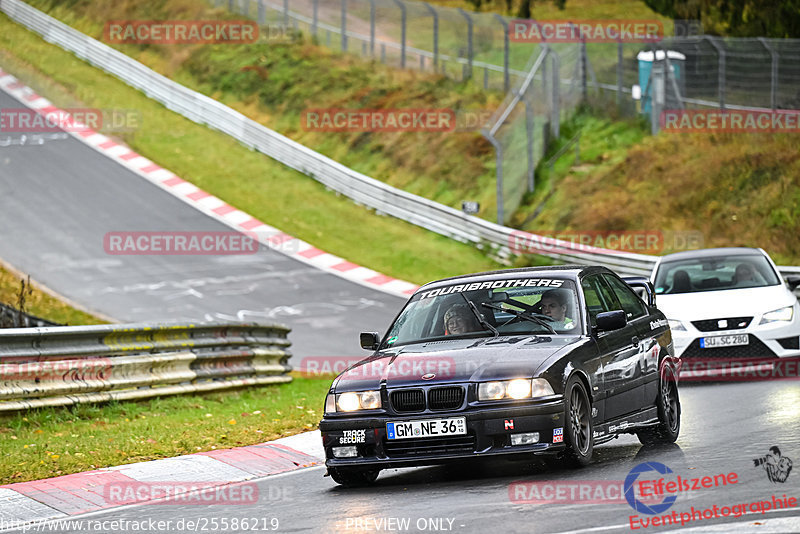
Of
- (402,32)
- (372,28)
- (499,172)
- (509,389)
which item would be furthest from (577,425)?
(372,28)

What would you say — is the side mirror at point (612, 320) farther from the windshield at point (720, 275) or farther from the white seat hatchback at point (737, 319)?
the windshield at point (720, 275)

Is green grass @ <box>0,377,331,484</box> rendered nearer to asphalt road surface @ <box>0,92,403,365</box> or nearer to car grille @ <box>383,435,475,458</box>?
car grille @ <box>383,435,475,458</box>

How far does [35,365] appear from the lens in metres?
12.1

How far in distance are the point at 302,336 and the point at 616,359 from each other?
485 inches

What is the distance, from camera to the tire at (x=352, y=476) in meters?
8.78

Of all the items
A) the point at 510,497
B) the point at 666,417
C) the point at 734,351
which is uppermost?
the point at 510,497

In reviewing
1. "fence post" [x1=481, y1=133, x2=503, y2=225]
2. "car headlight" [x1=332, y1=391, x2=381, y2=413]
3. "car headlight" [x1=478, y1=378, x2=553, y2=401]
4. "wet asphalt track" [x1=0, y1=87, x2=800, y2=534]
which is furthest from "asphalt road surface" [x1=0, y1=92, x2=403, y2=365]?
"car headlight" [x1=478, y1=378, x2=553, y2=401]

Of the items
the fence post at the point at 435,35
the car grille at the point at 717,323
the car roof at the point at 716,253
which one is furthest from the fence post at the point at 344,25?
the car grille at the point at 717,323

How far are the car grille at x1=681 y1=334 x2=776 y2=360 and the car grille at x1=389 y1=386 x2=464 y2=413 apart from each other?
699 centimetres

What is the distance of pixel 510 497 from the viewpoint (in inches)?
306

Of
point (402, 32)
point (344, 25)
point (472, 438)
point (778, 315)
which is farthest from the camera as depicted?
point (344, 25)

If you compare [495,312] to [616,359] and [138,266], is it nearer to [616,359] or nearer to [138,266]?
[616,359]

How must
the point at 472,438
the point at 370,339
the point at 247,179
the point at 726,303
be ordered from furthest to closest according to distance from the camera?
the point at 247,179
the point at 726,303
the point at 370,339
the point at 472,438

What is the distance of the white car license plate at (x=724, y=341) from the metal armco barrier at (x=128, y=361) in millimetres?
5614
